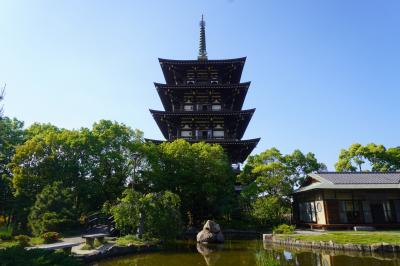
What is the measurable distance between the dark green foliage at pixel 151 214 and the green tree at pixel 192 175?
22.7 ft

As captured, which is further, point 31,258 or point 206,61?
point 206,61

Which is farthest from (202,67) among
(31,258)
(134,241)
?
(31,258)

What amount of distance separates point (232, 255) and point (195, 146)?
1294 cm

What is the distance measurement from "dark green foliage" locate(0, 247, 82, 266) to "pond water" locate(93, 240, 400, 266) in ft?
14.7

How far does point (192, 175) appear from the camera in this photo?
82.1ft

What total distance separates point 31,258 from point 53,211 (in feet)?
47.9

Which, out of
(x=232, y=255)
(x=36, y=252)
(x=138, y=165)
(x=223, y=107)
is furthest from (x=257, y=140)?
(x=36, y=252)

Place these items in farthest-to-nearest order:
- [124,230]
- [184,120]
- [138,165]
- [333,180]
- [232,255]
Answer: [184,120] → [138,165] → [333,180] → [124,230] → [232,255]

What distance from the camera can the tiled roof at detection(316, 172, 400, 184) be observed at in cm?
2384

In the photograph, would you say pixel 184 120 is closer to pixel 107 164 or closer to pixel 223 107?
pixel 223 107

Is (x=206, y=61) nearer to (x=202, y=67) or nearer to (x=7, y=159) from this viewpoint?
(x=202, y=67)

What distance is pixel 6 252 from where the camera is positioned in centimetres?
809

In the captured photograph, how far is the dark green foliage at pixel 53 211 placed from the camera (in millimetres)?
20141

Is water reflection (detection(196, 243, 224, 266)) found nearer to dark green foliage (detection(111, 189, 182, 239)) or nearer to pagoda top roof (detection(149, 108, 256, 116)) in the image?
dark green foliage (detection(111, 189, 182, 239))
